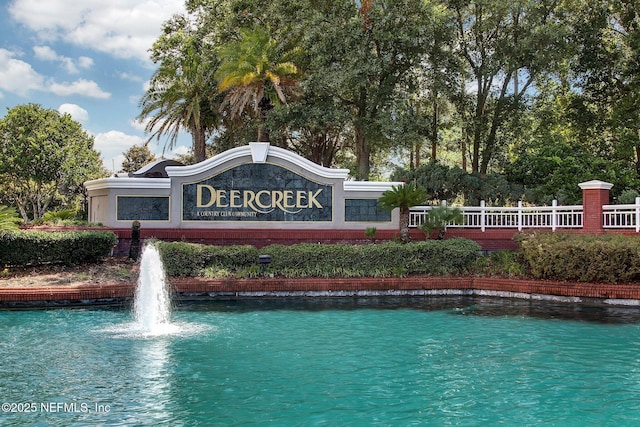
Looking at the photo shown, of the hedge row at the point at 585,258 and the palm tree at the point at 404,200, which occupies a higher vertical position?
the palm tree at the point at 404,200

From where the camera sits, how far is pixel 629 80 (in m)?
27.5

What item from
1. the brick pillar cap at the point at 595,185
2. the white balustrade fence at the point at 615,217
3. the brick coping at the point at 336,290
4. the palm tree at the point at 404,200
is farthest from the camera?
the palm tree at the point at 404,200

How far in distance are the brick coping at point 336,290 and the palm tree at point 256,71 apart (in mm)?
12852

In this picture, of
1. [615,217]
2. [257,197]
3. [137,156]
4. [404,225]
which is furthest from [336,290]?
[137,156]

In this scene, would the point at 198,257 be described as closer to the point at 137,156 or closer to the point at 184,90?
the point at 184,90

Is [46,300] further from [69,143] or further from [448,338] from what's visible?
[69,143]

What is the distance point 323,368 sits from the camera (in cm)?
852

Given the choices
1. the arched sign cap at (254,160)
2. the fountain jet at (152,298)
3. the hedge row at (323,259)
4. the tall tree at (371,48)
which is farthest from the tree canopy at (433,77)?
the fountain jet at (152,298)

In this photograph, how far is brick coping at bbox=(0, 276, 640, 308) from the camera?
1337 cm

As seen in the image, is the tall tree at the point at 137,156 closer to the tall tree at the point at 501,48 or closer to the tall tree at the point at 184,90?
the tall tree at the point at 184,90

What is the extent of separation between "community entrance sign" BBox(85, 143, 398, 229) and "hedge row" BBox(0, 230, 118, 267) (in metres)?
2.48

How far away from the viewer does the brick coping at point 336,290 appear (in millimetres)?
13367

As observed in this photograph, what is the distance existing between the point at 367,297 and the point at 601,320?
5.42 meters

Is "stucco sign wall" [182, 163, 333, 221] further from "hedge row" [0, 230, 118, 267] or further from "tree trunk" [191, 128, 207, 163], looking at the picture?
"tree trunk" [191, 128, 207, 163]
